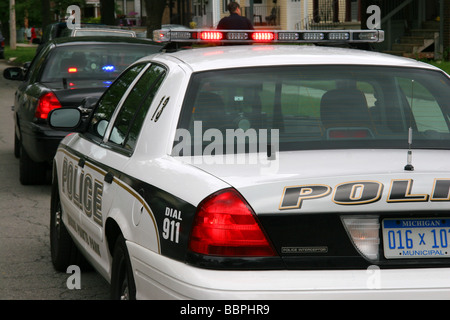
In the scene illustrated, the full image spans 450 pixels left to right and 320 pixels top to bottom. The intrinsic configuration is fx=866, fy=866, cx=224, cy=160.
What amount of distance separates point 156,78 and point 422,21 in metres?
26.0

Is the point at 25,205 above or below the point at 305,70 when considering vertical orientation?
below

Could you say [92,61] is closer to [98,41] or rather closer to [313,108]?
[98,41]

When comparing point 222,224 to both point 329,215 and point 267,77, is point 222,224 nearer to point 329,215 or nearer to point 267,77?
point 329,215

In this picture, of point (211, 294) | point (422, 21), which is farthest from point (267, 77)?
point (422, 21)

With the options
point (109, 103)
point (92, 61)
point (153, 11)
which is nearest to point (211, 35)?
point (109, 103)

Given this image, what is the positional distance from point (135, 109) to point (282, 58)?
92 cm

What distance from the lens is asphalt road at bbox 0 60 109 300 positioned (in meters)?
5.90

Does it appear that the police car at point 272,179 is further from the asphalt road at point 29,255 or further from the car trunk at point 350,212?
the asphalt road at point 29,255

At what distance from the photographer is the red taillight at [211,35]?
231 inches

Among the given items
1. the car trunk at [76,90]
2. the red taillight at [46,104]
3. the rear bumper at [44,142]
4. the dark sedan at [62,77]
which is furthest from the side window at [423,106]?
the red taillight at [46,104]

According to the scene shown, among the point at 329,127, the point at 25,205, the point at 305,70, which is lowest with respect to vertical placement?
the point at 25,205

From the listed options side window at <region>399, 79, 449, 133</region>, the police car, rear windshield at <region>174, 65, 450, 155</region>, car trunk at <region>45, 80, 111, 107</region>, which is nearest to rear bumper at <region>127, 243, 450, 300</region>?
the police car

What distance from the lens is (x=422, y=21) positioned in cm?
2939

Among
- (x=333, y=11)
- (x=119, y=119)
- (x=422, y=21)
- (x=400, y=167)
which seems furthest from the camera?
(x=333, y=11)
